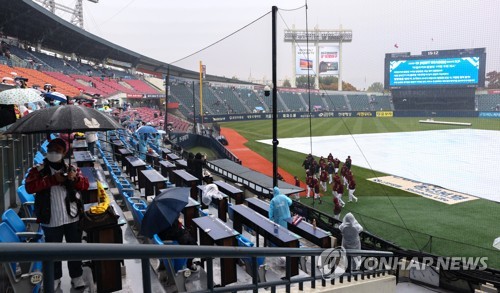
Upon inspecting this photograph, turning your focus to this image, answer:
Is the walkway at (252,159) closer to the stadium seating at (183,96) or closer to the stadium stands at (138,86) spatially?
the stadium seating at (183,96)

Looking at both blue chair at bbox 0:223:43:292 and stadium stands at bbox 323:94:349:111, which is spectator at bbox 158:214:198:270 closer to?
blue chair at bbox 0:223:43:292

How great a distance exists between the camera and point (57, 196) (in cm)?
360

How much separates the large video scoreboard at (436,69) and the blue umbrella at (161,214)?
5922cm

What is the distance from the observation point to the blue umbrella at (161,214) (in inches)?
165

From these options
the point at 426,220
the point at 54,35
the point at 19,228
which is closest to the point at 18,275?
the point at 19,228

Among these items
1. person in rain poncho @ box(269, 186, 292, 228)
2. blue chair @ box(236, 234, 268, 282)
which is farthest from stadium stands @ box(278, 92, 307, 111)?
blue chair @ box(236, 234, 268, 282)

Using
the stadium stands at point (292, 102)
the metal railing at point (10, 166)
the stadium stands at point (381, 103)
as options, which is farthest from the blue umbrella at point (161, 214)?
the stadium stands at point (381, 103)

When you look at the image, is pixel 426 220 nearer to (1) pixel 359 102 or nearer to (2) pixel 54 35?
(2) pixel 54 35

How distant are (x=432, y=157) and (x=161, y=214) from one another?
22.3 metres

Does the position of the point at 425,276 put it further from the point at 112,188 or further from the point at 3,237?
the point at 3,237

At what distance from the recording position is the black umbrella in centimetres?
383

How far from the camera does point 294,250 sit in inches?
117

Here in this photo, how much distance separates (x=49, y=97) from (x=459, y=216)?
40.3 ft

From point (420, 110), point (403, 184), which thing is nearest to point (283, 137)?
point (403, 184)
